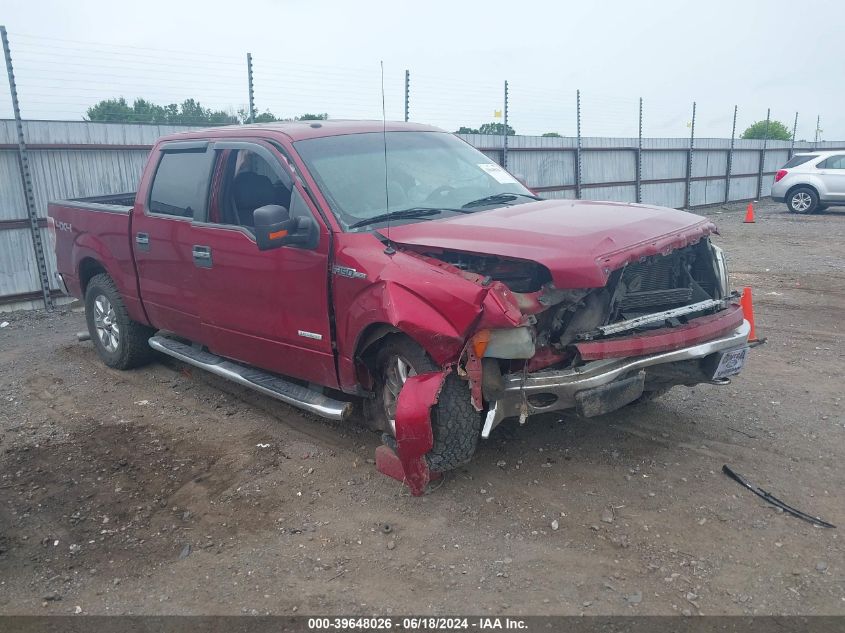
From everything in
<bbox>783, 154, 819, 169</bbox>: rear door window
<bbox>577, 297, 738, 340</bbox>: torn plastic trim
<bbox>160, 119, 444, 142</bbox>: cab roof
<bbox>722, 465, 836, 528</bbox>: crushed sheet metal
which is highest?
<bbox>160, 119, 444, 142</bbox>: cab roof

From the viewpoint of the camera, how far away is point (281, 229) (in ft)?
13.7

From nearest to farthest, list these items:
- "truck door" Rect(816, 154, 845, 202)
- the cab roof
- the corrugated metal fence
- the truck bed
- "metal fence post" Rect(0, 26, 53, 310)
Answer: the cab roof → the truck bed → "metal fence post" Rect(0, 26, 53, 310) → the corrugated metal fence → "truck door" Rect(816, 154, 845, 202)

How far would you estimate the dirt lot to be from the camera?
3.17 metres

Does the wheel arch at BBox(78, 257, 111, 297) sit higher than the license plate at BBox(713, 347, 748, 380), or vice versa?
the wheel arch at BBox(78, 257, 111, 297)

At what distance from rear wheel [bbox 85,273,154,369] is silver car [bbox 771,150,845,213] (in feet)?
58.2

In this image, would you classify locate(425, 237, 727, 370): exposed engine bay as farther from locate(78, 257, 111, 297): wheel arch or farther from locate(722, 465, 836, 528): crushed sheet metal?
locate(78, 257, 111, 297): wheel arch

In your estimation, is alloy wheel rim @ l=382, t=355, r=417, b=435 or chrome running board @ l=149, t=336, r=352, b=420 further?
chrome running board @ l=149, t=336, r=352, b=420

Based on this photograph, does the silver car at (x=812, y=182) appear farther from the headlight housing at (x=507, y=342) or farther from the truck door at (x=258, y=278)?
the headlight housing at (x=507, y=342)

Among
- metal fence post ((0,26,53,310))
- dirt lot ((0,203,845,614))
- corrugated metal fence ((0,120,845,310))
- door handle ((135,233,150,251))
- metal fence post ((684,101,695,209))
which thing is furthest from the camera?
metal fence post ((684,101,695,209))

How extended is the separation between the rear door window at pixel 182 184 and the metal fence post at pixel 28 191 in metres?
4.23

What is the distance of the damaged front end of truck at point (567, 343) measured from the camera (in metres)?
3.65

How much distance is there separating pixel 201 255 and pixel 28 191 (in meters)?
5.21

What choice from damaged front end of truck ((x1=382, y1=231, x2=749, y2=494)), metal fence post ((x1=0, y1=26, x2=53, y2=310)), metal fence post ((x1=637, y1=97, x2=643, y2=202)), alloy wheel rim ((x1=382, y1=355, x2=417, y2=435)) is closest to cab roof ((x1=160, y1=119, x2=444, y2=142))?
damaged front end of truck ((x1=382, y1=231, x2=749, y2=494))

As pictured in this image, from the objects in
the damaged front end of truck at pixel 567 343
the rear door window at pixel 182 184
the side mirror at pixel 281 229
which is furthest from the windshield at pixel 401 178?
the rear door window at pixel 182 184
